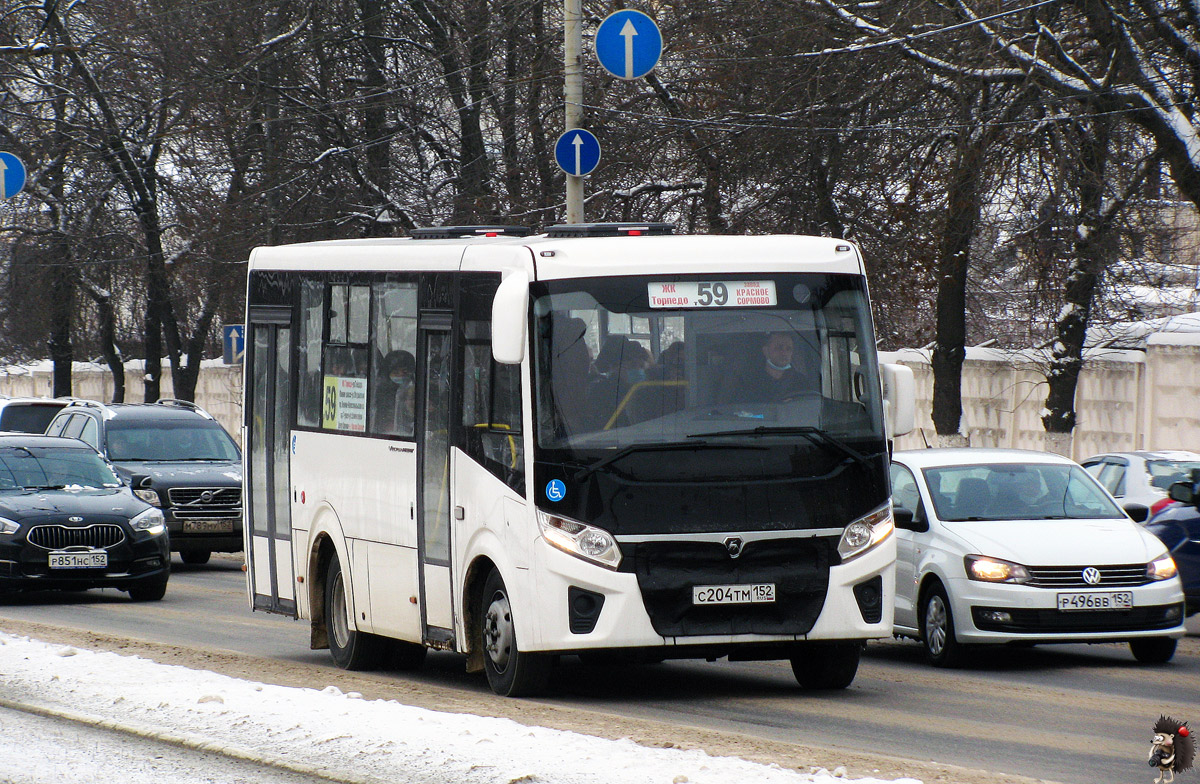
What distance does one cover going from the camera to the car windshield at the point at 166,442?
2314 centimetres

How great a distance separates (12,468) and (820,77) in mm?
9889

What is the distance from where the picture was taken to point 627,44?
1891cm

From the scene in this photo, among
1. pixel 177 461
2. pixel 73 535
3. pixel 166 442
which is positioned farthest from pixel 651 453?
pixel 166 442

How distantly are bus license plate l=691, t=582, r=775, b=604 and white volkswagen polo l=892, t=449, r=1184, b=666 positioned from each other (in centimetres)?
295

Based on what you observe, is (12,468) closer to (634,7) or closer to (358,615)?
(358,615)

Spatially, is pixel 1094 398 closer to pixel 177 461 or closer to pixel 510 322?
pixel 177 461

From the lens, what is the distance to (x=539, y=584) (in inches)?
392

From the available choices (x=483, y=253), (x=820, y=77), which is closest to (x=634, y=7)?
(x=820, y=77)

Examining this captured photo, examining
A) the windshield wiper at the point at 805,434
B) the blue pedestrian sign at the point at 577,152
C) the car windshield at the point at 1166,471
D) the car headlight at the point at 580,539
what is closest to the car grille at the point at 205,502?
the blue pedestrian sign at the point at 577,152

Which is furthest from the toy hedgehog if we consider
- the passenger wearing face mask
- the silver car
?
the silver car

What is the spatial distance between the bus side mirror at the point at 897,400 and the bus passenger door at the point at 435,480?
8.36 ft

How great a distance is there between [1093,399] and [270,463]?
15.5 meters

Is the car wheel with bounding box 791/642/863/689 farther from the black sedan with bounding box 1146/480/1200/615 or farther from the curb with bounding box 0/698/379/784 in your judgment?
→ the black sedan with bounding box 1146/480/1200/615

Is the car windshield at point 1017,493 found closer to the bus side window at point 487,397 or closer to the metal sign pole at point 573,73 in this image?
the bus side window at point 487,397
